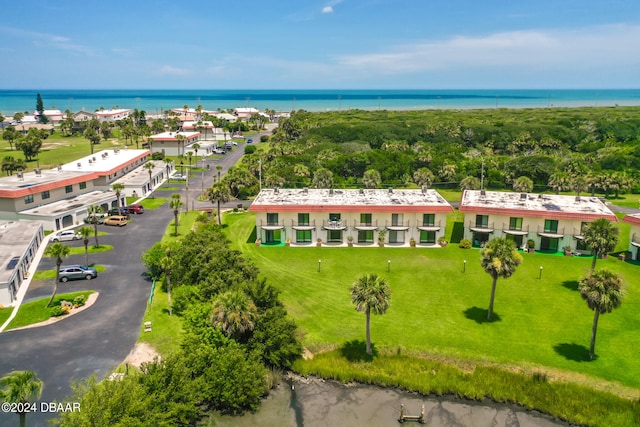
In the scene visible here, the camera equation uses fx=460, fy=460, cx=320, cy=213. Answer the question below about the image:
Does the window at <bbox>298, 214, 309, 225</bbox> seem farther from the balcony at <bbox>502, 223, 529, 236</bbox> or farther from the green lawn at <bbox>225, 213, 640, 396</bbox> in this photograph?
the balcony at <bbox>502, 223, 529, 236</bbox>

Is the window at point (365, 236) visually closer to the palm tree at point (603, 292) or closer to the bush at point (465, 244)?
the bush at point (465, 244)

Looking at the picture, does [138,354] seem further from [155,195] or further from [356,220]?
[155,195]

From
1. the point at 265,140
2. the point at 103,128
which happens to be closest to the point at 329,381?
the point at 265,140

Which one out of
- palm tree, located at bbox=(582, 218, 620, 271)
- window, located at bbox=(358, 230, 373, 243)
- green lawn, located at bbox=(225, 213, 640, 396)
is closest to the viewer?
green lawn, located at bbox=(225, 213, 640, 396)

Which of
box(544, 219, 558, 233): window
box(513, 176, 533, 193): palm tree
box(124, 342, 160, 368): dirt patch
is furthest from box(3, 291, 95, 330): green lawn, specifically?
box(513, 176, 533, 193): palm tree

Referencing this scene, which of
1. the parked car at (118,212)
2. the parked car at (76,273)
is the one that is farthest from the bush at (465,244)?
the parked car at (118,212)

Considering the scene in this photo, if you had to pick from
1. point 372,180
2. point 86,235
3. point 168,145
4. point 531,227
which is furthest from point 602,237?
point 168,145
